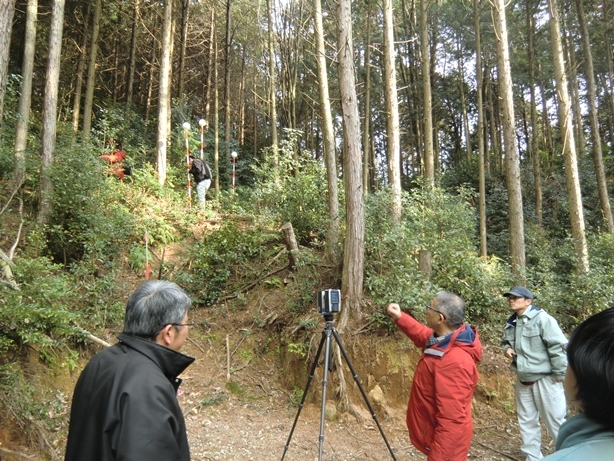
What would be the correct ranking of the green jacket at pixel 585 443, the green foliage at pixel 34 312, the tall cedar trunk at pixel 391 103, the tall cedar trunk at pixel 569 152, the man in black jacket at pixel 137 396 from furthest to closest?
the tall cedar trunk at pixel 391 103, the tall cedar trunk at pixel 569 152, the green foliage at pixel 34 312, the man in black jacket at pixel 137 396, the green jacket at pixel 585 443

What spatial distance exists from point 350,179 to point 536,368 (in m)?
3.65

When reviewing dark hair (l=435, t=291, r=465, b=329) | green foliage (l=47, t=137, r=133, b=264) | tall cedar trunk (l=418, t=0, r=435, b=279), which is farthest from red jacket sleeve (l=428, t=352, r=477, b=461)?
green foliage (l=47, t=137, r=133, b=264)

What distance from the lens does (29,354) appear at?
4.43 m

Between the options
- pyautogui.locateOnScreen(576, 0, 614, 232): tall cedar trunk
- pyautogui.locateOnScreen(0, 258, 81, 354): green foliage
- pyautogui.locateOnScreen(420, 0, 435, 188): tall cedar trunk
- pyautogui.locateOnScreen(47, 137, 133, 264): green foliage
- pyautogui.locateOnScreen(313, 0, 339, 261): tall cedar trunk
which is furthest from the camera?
pyautogui.locateOnScreen(576, 0, 614, 232): tall cedar trunk

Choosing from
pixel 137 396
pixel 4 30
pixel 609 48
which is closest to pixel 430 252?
pixel 137 396

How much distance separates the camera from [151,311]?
1.70 metres

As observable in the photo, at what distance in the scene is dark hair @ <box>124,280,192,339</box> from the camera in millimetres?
1698

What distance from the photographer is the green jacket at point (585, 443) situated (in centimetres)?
96

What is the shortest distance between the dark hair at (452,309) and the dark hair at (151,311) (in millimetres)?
1845

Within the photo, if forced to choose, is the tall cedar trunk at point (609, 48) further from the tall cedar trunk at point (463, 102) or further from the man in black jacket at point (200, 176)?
the man in black jacket at point (200, 176)

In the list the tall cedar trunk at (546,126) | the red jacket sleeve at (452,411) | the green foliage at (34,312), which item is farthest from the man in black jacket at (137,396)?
the tall cedar trunk at (546,126)

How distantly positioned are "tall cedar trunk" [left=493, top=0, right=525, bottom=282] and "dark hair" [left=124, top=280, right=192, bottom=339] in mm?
8217

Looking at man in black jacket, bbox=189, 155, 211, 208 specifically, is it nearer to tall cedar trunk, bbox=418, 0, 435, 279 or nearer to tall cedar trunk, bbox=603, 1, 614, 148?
tall cedar trunk, bbox=418, 0, 435, 279

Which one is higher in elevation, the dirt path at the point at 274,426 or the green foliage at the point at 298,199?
the green foliage at the point at 298,199
